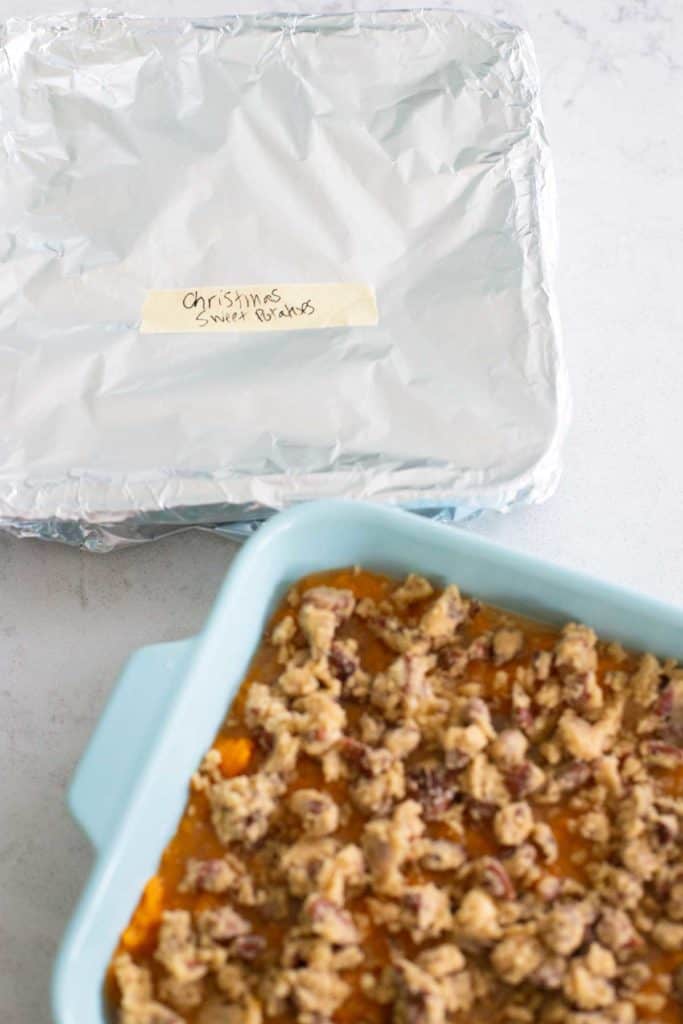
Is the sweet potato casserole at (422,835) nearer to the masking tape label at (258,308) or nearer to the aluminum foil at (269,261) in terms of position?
the aluminum foil at (269,261)

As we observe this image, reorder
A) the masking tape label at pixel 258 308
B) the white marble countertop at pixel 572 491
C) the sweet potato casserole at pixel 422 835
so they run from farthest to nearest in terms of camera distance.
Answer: the masking tape label at pixel 258 308
the white marble countertop at pixel 572 491
the sweet potato casserole at pixel 422 835

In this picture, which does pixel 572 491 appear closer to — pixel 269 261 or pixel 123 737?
pixel 269 261

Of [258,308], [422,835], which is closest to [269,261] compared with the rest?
[258,308]

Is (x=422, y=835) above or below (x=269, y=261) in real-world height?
below

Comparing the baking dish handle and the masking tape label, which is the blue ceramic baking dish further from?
the masking tape label

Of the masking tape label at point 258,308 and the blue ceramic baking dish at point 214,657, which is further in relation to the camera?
the masking tape label at point 258,308

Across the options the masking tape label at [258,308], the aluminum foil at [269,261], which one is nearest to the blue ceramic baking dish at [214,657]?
the aluminum foil at [269,261]
